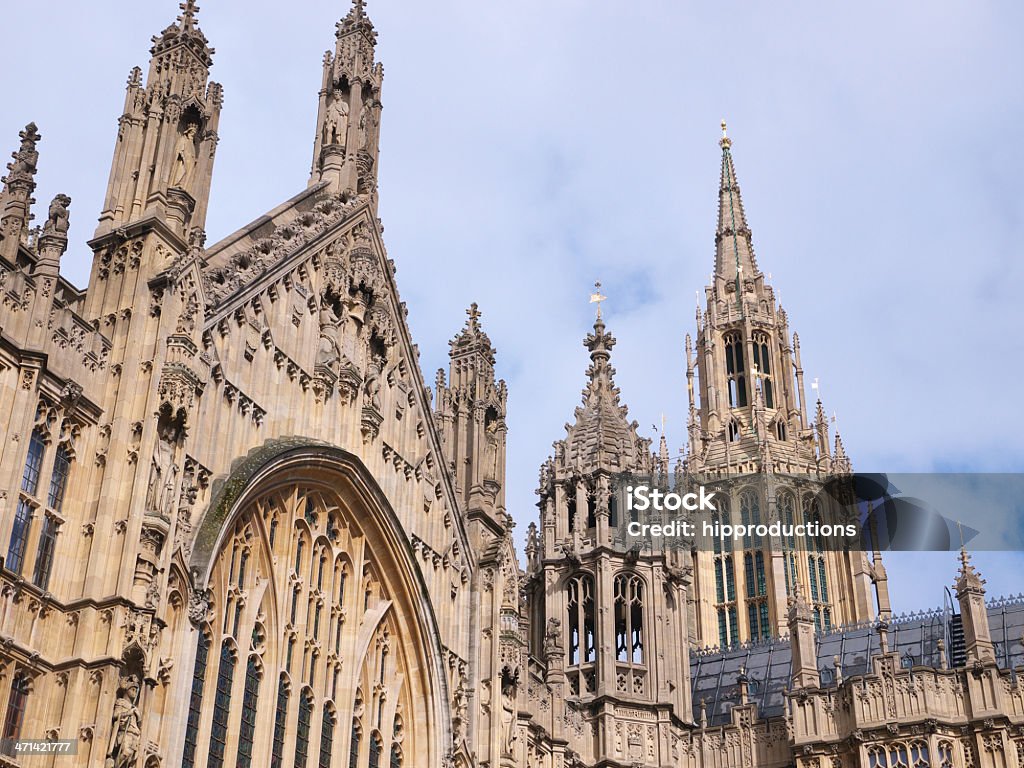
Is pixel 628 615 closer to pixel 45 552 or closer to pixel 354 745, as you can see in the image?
pixel 354 745

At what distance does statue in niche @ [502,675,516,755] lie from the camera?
32469 millimetres

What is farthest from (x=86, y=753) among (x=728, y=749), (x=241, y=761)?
(x=728, y=749)

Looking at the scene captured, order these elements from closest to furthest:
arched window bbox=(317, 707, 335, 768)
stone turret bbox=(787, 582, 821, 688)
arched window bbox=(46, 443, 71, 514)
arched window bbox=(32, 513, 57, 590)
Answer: arched window bbox=(32, 513, 57, 590) → arched window bbox=(46, 443, 71, 514) → arched window bbox=(317, 707, 335, 768) → stone turret bbox=(787, 582, 821, 688)

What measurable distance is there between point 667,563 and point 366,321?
14008mm

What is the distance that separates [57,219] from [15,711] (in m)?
8.28

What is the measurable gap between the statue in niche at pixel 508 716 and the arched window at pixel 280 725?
21.8 feet

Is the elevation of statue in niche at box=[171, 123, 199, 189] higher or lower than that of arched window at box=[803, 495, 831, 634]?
lower

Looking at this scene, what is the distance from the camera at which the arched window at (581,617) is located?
4112 cm

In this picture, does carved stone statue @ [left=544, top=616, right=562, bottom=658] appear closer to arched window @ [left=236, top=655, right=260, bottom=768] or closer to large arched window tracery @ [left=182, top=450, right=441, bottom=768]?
large arched window tracery @ [left=182, top=450, right=441, bottom=768]

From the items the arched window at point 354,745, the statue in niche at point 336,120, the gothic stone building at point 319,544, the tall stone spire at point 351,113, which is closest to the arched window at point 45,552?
the gothic stone building at point 319,544

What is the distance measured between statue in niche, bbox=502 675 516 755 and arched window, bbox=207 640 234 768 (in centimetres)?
834

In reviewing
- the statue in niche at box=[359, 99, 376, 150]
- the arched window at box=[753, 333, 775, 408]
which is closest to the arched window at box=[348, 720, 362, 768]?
the statue in niche at box=[359, 99, 376, 150]

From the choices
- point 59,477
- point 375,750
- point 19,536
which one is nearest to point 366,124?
point 375,750

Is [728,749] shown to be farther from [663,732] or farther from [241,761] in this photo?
[241,761]
